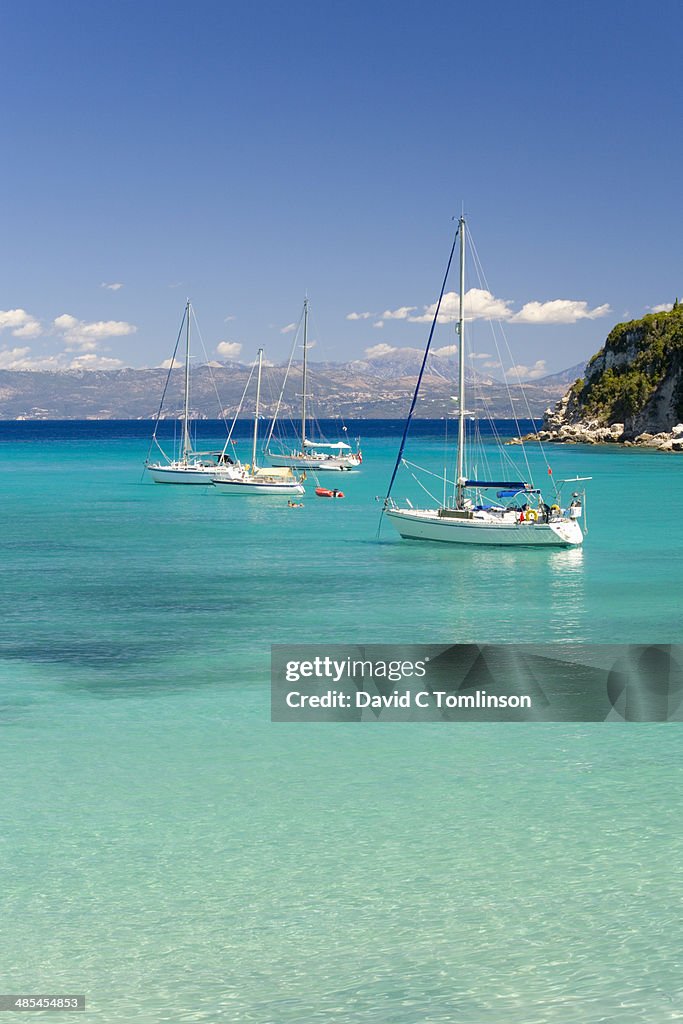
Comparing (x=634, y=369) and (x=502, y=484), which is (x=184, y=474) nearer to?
(x=502, y=484)

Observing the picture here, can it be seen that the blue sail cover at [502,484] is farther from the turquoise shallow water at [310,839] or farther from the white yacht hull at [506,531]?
the turquoise shallow water at [310,839]

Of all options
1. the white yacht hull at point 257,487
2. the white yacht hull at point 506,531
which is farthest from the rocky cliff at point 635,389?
the white yacht hull at point 506,531

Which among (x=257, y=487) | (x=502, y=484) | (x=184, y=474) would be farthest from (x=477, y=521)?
(x=184, y=474)

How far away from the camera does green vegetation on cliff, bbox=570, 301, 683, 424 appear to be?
158750 mm

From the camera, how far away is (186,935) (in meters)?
11.9

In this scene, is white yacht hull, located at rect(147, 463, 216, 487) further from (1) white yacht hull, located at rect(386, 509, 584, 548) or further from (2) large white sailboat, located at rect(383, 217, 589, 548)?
(1) white yacht hull, located at rect(386, 509, 584, 548)

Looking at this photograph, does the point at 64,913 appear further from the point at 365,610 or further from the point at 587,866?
the point at 365,610

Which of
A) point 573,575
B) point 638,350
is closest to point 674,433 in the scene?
point 638,350

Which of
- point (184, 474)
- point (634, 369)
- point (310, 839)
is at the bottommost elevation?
point (310, 839)

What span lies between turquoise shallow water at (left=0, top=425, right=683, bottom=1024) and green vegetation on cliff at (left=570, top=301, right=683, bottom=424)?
441 feet

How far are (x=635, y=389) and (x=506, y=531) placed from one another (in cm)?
12592

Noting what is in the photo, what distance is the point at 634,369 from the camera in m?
171

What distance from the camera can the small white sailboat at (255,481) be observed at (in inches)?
2958

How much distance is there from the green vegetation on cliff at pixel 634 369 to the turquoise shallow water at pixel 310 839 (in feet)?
441
